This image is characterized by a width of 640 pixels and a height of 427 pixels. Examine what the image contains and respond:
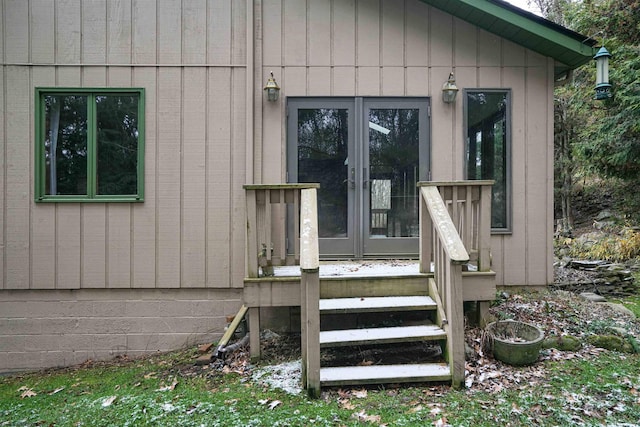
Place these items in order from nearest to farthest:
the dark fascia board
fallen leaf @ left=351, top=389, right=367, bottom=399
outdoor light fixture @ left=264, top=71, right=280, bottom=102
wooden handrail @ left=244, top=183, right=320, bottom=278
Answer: fallen leaf @ left=351, top=389, right=367, bottom=399 → wooden handrail @ left=244, top=183, right=320, bottom=278 → the dark fascia board → outdoor light fixture @ left=264, top=71, right=280, bottom=102

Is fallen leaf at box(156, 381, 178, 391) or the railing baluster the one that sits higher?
the railing baluster

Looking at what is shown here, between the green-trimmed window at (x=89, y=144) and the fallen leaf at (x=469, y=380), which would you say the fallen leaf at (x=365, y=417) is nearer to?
the fallen leaf at (x=469, y=380)

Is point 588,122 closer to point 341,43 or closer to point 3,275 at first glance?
point 341,43

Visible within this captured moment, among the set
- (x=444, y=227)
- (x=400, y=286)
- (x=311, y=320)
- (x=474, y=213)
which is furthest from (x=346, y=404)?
(x=474, y=213)

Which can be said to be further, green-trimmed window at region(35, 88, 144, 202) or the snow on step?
green-trimmed window at region(35, 88, 144, 202)

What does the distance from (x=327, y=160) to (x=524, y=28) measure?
2.60 m

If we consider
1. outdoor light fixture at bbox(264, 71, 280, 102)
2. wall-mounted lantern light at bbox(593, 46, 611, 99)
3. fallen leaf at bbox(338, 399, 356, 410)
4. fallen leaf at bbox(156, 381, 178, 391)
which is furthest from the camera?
outdoor light fixture at bbox(264, 71, 280, 102)

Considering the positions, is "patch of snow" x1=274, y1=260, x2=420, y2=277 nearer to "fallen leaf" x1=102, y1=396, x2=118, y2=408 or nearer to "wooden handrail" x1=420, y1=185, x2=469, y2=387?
"wooden handrail" x1=420, y1=185, x2=469, y2=387

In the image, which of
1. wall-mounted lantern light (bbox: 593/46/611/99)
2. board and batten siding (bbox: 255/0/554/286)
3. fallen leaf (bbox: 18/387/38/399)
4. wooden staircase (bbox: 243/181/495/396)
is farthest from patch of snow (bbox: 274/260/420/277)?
wall-mounted lantern light (bbox: 593/46/611/99)

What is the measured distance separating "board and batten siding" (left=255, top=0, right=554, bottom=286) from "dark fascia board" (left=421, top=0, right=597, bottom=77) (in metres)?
0.09

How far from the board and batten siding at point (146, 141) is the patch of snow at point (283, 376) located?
1.39m

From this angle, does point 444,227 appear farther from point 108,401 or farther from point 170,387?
point 108,401

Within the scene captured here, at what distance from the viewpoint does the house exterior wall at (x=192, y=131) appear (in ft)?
13.9

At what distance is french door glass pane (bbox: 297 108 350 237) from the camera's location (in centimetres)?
439
